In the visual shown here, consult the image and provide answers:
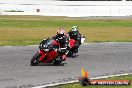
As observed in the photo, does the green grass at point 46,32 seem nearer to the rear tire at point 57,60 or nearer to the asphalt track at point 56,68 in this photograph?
the asphalt track at point 56,68

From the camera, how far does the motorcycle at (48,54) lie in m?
17.2

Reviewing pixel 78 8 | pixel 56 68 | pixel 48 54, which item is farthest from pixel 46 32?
pixel 78 8

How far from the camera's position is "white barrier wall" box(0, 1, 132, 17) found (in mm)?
88881

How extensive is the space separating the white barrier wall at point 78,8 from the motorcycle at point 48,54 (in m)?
67.7

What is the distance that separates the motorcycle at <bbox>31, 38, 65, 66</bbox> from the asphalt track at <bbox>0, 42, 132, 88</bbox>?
0.72ft

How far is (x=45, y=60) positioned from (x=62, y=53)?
0.77m

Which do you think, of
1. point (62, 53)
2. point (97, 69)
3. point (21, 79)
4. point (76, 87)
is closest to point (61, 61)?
point (62, 53)

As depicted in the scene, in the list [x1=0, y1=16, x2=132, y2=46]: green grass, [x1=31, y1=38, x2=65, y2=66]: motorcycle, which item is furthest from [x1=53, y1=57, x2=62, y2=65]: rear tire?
[x1=0, y1=16, x2=132, y2=46]: green grass

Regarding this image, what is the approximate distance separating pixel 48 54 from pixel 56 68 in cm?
94

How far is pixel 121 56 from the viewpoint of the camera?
21.6 meters

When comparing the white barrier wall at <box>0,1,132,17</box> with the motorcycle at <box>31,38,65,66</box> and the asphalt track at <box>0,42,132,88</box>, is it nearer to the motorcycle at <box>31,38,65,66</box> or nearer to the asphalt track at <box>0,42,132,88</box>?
the asphalt track at <box>0,42,132,88</box>

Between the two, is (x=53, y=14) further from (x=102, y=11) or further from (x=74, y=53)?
(x=74, y=53)

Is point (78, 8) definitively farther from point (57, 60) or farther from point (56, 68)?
point (56, 68)

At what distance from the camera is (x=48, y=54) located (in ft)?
57.3
